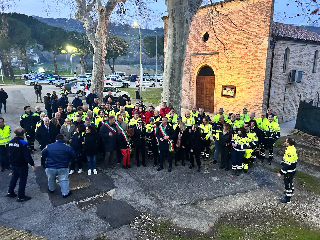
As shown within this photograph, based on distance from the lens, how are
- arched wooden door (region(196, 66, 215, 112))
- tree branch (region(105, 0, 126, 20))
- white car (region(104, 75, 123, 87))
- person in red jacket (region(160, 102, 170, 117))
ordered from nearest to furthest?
person in red jacket (region(160, 102, 170, 117)) < arched wooden door (region(196, 66, 215, 112)) < tree branch (region(105, 0, 126, 20)) < white car (region(104, 75, 123, 87))

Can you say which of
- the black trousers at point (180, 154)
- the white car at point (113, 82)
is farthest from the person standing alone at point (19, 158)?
the white car at point (113, 82)

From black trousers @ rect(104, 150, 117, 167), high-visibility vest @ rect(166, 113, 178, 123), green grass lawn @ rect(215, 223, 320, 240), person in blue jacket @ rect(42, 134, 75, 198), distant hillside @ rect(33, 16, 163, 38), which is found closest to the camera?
green grass lawn @ rect(215, 223, 320, 240)

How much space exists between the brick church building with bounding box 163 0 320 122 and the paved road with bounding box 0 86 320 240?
277 inches

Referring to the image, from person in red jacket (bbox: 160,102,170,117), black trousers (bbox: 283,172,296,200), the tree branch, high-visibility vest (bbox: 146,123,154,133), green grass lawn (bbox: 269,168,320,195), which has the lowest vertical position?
green grass lawn (bbox: 269,168,320,195)

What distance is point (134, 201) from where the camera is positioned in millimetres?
6359

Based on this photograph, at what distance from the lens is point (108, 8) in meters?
17.7

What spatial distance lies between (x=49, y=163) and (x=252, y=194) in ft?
18.5

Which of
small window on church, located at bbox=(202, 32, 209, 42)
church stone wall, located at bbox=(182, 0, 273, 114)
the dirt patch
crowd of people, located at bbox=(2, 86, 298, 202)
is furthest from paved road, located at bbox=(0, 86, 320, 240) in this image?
small window on church, located at bbox=(202, 32, 209, 42)

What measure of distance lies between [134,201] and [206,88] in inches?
467

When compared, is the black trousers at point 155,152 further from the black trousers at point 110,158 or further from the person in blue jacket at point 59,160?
the person in blue jacket at point 59,160

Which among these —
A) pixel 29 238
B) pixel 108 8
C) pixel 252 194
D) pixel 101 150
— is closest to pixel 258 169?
pixel 252 194

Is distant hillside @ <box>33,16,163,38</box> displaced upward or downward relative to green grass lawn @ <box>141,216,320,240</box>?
upward

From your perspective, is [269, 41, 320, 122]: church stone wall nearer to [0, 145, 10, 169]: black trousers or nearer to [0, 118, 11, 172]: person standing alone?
[0, 118, 11, 172]: person standing alone

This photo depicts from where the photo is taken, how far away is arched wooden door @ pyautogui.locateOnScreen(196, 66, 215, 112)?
16.4 m
